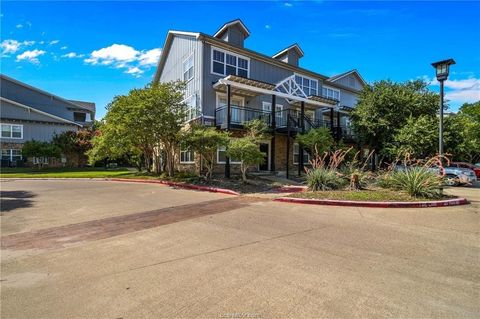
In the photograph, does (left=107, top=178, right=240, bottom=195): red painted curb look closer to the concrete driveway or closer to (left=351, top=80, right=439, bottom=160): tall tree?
the concrete driveway

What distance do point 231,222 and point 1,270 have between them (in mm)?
4616

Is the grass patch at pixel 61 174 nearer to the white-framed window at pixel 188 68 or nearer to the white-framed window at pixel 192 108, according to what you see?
the white-framed window at pixel 192 108

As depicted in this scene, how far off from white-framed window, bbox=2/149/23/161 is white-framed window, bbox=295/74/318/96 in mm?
31326

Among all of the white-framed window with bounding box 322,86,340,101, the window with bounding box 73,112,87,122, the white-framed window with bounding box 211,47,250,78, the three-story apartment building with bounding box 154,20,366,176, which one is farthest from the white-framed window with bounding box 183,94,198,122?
the window with bounding box 73,112,87,122

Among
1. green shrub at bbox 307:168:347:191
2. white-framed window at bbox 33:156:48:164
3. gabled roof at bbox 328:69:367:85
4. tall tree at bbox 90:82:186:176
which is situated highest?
gabled roof at bbox 328:69:367:85

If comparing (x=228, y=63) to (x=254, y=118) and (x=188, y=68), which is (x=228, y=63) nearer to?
(x=188, y=68)

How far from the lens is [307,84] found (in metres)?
26.7

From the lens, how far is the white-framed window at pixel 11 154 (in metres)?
33.1

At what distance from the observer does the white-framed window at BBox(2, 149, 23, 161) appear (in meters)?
33.1

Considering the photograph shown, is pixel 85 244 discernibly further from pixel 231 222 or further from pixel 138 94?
pixel 138 94

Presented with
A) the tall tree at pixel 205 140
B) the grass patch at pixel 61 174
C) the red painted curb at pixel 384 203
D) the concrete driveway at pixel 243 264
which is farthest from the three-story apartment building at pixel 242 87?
the concrete driveway at pixel 243 264

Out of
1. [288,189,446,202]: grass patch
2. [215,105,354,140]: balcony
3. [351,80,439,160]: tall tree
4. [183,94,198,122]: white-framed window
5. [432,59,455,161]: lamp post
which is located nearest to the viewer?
[288,189,446,202]: grass patch

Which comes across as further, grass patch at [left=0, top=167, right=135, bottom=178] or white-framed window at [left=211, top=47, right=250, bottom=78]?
grass patch at [left=0, top=167, right=135, bottom=178]

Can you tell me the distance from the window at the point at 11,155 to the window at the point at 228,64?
27.3 m
